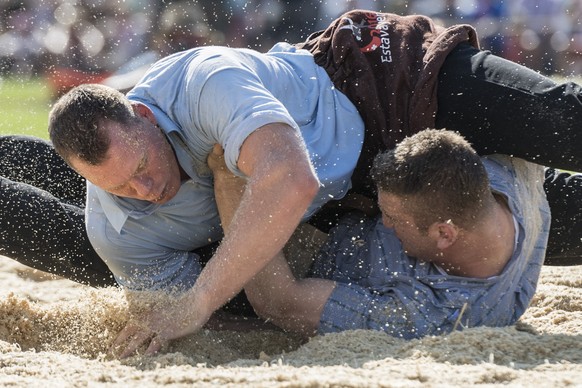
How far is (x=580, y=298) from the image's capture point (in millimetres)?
4188

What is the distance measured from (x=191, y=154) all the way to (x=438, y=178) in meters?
0.93

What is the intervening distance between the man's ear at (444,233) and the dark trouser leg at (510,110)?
44cm

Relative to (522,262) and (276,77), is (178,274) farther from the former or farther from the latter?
(522,262)

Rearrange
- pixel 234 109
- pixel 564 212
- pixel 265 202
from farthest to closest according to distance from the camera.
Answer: pixel 564 212 < pixel 234 109 < pixel 265 202

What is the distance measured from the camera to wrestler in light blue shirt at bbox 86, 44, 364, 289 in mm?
3527

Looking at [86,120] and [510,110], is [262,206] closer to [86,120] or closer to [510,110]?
[86,120]

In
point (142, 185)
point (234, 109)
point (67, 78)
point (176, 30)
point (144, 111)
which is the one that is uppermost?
point (234, 109)

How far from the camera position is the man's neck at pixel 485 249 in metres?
3.49

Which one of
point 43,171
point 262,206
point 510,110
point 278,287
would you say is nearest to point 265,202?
point 262,206

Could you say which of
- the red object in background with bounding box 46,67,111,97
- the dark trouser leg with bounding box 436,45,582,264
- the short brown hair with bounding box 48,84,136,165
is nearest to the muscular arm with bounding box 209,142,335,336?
the short brown hair with bounding box 48,84,136,165

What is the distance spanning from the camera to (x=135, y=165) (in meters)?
3.40

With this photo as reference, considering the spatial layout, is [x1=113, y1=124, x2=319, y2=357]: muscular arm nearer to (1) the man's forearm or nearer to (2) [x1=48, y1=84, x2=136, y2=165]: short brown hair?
(1) the man's forearm

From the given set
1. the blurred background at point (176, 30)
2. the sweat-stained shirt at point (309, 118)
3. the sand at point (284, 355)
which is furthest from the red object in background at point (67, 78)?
the sand at point (284, 355)

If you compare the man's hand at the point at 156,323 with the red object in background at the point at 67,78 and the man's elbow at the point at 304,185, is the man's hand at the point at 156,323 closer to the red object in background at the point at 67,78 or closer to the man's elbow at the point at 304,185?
the man's elbow at the point at 304,185
